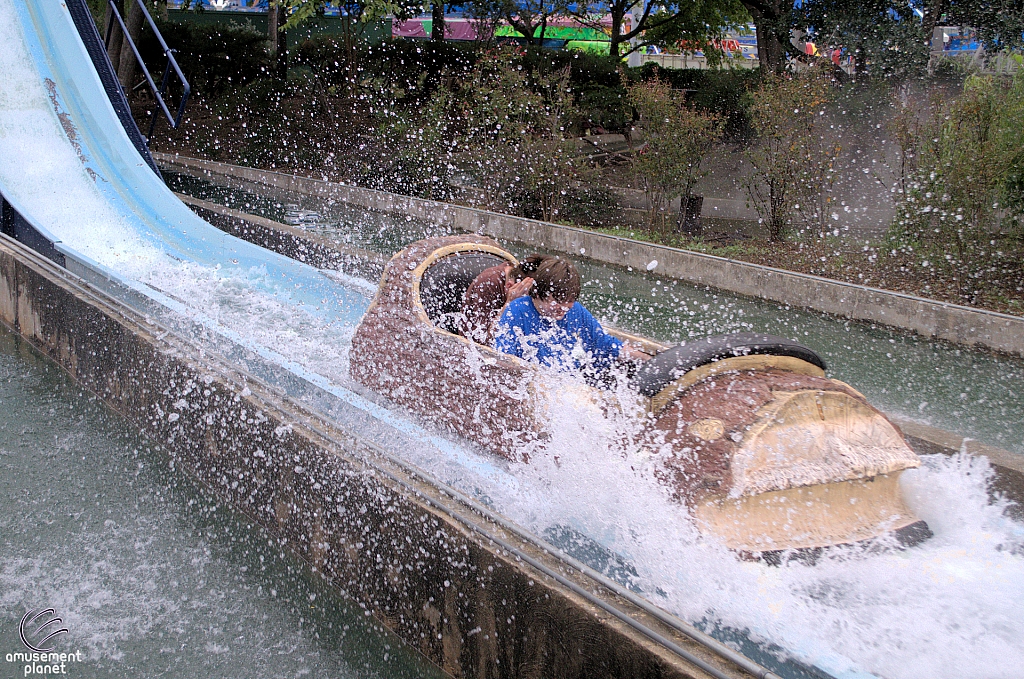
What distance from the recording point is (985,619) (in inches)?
98.3

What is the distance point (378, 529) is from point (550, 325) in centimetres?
114

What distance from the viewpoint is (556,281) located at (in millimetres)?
3598

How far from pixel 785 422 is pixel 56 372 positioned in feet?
16.1

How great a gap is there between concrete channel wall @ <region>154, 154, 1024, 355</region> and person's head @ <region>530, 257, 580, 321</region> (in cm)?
376

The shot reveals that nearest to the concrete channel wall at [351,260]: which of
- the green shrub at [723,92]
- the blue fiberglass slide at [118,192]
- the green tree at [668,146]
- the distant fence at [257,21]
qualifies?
the blue fiberglass slide at [118,192]

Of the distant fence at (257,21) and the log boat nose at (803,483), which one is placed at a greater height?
the distant fence at (257,21)

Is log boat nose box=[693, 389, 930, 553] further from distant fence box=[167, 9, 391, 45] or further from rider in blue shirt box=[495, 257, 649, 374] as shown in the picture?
distant fence box=[167, 9, 391, 45]

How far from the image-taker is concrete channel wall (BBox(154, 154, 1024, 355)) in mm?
5902

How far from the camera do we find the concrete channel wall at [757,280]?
5902 mm

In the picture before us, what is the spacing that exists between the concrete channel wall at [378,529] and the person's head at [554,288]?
94 centimetres

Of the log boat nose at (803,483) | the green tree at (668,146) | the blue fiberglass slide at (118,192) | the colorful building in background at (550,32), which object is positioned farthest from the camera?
the colorful building in background at (550,32)

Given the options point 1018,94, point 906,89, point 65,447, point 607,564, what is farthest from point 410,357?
point 906,89

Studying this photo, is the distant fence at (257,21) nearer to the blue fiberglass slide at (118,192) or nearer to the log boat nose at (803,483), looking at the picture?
the blue fiberglass slide at (118,192)

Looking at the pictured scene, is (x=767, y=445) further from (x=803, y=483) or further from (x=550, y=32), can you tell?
(x=550, y=32)
